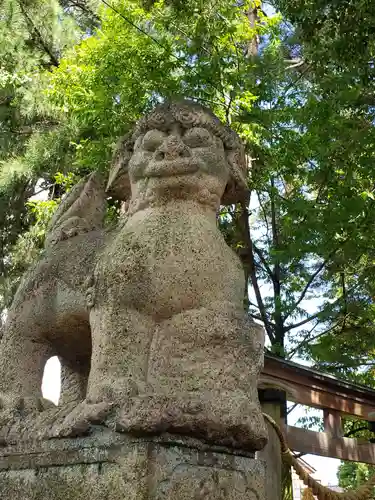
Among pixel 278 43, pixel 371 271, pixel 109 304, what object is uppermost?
pixel 278 43

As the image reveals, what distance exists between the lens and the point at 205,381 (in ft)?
6.36

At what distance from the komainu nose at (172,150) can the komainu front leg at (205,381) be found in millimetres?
708

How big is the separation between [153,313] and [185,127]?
3.11ft

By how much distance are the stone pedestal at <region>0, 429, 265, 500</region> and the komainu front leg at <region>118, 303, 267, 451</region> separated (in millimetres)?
59

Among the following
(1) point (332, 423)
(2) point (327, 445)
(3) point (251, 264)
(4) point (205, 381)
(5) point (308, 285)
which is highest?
(3) point (251, 264)

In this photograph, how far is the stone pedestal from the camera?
1.69 meters

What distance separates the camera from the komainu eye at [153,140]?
8.20 feet

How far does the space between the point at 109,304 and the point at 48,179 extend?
277 inches

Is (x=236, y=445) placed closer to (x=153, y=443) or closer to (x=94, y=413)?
(x=153, y=443)

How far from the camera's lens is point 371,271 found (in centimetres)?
626

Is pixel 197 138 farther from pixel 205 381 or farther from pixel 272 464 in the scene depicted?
pixel 272 464

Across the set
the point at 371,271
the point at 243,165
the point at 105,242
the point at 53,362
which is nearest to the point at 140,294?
the point at 105,242

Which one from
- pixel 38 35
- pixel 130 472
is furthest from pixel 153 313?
pixel 38 35

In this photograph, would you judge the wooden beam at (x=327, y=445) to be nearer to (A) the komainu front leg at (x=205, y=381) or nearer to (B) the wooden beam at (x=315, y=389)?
(B) the wooden beam at (x=315, y=389)
